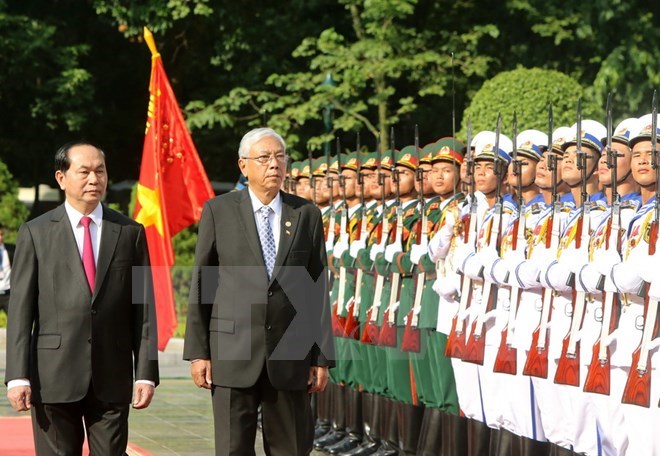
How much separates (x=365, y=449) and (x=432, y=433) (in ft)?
3.73

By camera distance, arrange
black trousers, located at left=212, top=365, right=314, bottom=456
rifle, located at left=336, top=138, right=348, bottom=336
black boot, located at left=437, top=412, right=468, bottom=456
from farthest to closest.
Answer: rifle, located at left=336, top=138, right=348, bottom=336
black boot, located at left=437, top=412, right=468, bottom=456
black trousers, located at left=212, top=365, right=314, bottom=456

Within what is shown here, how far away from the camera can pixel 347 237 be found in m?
11.6

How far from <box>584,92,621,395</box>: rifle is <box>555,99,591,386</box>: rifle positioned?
0.70 ft

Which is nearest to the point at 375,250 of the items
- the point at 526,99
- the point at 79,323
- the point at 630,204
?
the point at 630,204

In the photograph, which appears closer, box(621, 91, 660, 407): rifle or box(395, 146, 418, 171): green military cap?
box(621, 91, 660, 407): rifle

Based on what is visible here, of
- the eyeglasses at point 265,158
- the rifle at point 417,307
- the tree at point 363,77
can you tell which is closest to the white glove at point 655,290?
the eyeglasses at point 265,158

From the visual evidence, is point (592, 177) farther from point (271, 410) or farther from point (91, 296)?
point (91, 296)

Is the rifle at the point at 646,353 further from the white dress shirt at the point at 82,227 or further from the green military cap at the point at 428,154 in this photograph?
the green military cap at the point at 428,154

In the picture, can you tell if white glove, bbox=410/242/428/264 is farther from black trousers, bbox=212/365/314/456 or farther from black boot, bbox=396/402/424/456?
black trousers, bbox=212/365/314/456

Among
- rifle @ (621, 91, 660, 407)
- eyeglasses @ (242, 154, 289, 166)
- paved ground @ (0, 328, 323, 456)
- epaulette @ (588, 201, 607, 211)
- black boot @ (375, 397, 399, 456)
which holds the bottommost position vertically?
paved ground @ (0, 328, 323, 456)

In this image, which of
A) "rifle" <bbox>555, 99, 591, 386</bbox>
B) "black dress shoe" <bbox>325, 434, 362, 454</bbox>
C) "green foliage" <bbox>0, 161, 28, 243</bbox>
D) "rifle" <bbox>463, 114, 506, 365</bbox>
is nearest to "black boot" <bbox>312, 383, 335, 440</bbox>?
"black dress shoe" <bbox>325, 434, 362, 454</bbox>

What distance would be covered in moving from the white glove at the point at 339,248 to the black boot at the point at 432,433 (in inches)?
81.3

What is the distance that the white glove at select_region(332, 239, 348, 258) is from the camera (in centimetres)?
1155

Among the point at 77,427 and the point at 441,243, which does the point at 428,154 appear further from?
the point at 77,427
